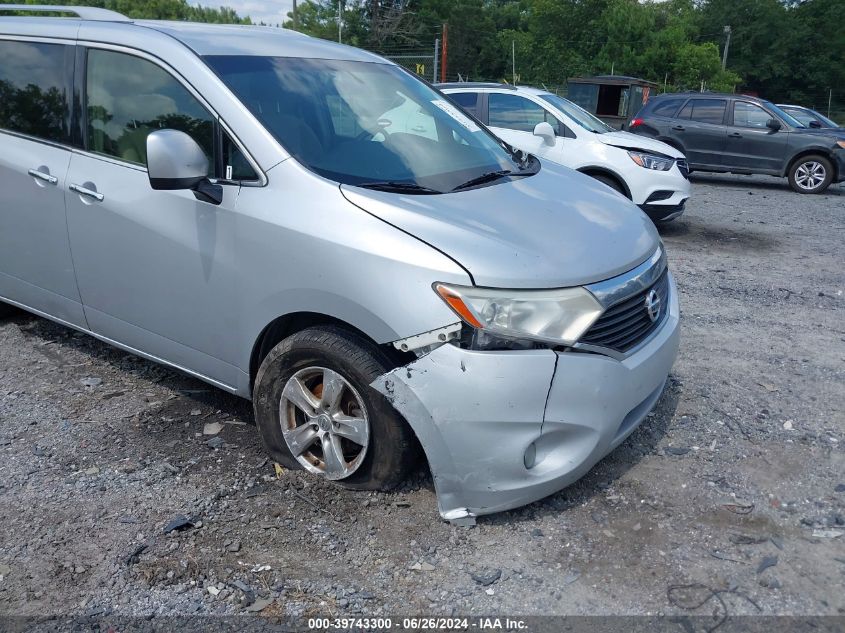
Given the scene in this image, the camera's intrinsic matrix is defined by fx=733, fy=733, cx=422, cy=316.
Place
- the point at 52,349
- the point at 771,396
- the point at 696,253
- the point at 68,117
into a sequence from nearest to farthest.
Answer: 1. the point at 68,117
2. the point at 771,396
3. the point at 52,349
4. the point at 696,253

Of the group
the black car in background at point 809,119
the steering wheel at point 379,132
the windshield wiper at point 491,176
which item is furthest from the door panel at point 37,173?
the black car in background at point 809,119

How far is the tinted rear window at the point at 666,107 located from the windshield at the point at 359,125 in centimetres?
1159

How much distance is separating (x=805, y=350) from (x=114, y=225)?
174 inches

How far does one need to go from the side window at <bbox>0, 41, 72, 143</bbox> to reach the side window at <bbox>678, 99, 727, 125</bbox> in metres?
12.6

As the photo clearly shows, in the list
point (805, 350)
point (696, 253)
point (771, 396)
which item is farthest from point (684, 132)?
point (771, 396)

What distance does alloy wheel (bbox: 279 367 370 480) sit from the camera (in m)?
3.03

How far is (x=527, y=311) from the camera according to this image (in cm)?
272

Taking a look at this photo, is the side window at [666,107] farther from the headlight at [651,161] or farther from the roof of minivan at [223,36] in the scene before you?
the roof of minivan at [223,36]

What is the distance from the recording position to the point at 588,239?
311 cm

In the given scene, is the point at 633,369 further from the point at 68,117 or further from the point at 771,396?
the point at 68,117

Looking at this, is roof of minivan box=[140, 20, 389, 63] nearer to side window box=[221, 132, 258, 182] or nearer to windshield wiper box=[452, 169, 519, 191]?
side window box=[221, 132, 258, 182]

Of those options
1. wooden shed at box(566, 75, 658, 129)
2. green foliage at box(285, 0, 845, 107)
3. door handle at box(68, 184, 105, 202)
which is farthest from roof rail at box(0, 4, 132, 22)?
green foliage at box(285, 0, 845, 107)

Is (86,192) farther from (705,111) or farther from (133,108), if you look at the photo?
(705,111)

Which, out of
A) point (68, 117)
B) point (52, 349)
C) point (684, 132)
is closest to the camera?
point (68, 117)
